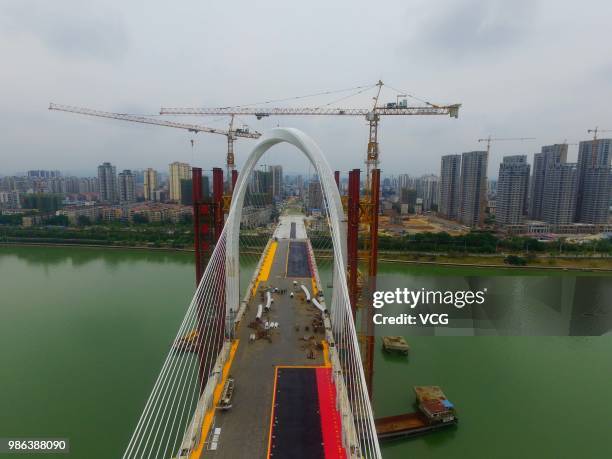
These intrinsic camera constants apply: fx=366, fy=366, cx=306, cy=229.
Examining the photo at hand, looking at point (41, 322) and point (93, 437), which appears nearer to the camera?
point (93, 437)

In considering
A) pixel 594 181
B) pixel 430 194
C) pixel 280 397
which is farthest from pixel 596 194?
pixel 280 397

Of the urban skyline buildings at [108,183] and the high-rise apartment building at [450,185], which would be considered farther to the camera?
the urban skyline buildings at [108,183]

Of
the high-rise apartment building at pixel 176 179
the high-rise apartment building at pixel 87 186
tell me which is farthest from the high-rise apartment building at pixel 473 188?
the high-rise apartment building at pixel 87 186

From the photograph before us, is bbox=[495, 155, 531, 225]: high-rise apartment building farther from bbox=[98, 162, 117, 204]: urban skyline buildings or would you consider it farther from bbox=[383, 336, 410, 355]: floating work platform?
bbox=[98, 162, 117, 204]: urban skyline buildings

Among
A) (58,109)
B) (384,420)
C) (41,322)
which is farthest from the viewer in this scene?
(58,109)

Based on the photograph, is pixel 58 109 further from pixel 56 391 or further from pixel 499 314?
pixel 499 314

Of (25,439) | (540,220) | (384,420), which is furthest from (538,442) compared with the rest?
(540,220)

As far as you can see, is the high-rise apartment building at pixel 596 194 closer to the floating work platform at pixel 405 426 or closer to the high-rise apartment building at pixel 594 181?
the high-rise apartment building at pixel 594 181
